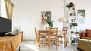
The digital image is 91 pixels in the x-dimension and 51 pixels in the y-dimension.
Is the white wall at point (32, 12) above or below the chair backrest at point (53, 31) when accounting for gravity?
above

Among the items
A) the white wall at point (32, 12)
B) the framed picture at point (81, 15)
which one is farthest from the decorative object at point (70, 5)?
the framed picture at point (81, 15)

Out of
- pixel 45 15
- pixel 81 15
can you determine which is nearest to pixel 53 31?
pixel 45 15

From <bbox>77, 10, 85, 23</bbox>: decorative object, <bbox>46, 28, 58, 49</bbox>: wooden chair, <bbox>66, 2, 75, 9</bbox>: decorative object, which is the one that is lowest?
<bbox>46, 28, 58, 49</bbox>: wooden chair

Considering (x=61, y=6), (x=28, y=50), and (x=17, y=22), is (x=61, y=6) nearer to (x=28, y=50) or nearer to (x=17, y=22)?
(x=17, y=22)

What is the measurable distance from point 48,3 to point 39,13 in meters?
0.91

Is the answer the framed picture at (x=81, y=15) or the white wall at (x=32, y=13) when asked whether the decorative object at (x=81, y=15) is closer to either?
the framed picture at (x=81, y=15)

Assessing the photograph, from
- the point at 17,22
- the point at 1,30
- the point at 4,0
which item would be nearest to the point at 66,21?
the point at 17,22

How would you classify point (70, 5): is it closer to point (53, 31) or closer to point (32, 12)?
point (53, 31)

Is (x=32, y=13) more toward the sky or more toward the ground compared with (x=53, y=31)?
more toward the sky

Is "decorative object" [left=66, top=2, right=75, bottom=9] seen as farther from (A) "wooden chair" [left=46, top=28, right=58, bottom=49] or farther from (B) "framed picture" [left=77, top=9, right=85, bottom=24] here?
(A) "wooden chair" [left=46, top=28, right=58, bottom=49]

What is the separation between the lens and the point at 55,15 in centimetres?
642

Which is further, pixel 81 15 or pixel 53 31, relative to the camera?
pixel 81 15

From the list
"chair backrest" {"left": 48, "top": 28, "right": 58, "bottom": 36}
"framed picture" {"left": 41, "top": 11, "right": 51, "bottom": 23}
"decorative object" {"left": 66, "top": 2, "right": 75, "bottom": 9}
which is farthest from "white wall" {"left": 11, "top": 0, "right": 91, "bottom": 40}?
"chair backrest" {"left": 48, "top": 28, "right": 58, "bottom": 36}

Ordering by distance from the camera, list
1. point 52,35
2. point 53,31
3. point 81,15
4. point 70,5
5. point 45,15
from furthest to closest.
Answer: point 45,15
point 81,15
point 70,5
point 52,35
point 53,31
